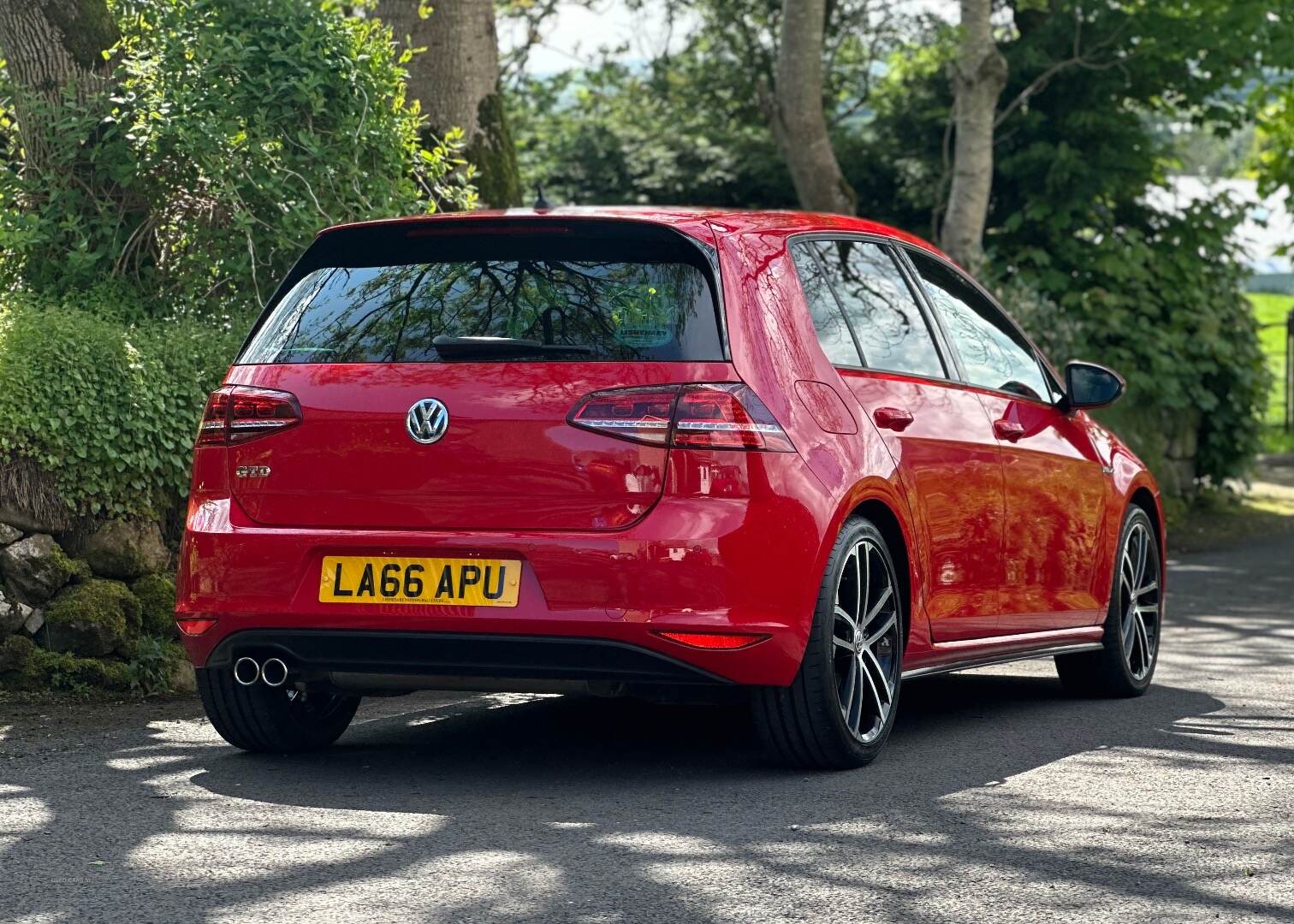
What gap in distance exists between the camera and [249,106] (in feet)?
28.7

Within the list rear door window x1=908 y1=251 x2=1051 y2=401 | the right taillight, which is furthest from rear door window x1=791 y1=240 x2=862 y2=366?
rear door window x1=908 y1=251 x2=1051 y2=401

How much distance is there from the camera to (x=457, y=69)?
1118 cm

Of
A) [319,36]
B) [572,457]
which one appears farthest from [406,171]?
[572,457]

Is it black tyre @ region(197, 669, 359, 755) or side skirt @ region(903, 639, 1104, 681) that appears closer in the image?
black tyre @ region(197, 669, 359, 755)

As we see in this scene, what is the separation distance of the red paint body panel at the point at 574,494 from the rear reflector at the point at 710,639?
17 mm

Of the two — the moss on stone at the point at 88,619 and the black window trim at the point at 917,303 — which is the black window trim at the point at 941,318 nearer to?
the black window trim at the point at 917,303

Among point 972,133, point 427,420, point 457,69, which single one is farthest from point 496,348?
point 972,133

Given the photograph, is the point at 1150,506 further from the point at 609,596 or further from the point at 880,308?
the point at 609,596

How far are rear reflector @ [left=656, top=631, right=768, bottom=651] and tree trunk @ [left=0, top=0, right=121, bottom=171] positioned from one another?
16.7 feet

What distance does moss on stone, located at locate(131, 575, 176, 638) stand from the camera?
7.68 metres

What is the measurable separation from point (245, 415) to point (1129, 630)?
3.92 metres

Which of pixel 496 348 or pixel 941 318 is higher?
pixel 941 318

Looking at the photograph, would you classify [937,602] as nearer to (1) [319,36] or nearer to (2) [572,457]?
(2) [572,457]

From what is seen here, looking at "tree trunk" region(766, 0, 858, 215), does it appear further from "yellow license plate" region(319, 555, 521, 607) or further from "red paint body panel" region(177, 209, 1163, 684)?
"yellow license plate" region(319, 555, 521, 607)
